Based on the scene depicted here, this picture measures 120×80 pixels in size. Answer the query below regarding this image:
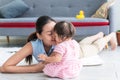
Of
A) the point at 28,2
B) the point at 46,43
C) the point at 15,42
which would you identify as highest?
the point at 28,2

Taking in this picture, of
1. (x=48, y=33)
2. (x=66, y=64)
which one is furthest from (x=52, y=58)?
(x=48, y=33)

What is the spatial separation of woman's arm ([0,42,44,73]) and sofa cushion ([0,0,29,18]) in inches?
87.1

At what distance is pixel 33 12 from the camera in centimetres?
489

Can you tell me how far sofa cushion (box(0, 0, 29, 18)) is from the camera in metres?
4.61

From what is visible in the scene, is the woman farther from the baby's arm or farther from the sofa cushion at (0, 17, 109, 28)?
the sofa cushion at (0, 17, 109, 28)

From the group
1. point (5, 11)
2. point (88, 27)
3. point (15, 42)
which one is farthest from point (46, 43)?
point (15, 42)

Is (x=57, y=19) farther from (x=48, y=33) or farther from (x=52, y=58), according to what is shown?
(x=52, y=58)

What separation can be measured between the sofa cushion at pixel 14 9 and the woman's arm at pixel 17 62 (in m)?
2.21

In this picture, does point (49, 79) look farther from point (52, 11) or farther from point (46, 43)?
point (52, 11)

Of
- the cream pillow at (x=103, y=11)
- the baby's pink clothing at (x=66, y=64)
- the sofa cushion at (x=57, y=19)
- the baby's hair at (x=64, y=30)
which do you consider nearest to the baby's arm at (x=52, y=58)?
the baby's pink clothing at (x=66, y=64)

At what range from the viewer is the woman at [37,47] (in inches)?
95.1

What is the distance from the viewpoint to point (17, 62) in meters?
2.48

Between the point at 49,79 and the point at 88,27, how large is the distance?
1.89 meters

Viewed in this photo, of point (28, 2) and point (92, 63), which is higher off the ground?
point (28, 2)
